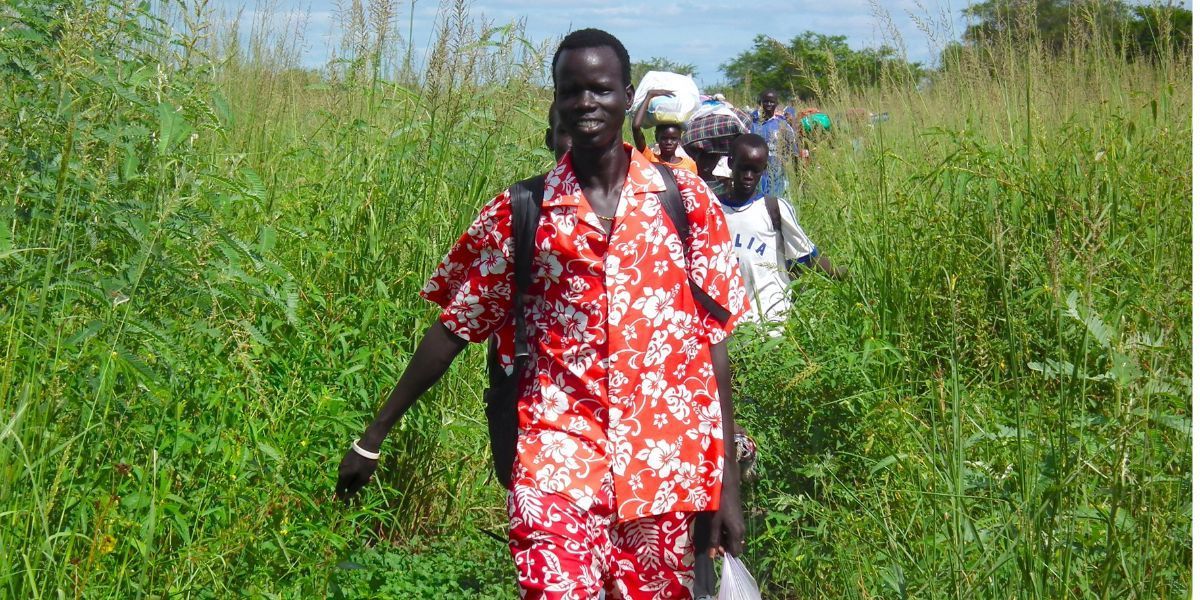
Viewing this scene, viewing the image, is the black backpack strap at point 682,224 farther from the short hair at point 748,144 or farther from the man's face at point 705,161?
the man's face at point 705,161

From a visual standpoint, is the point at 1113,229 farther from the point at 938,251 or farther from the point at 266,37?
the point at 266,37

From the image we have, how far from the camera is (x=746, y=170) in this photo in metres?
6.27

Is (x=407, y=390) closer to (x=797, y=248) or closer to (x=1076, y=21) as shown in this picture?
(x=797, y=248)

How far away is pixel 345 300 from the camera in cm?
476

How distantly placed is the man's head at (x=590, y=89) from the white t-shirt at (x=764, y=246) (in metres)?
2.74

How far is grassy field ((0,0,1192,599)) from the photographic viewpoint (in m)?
2.96

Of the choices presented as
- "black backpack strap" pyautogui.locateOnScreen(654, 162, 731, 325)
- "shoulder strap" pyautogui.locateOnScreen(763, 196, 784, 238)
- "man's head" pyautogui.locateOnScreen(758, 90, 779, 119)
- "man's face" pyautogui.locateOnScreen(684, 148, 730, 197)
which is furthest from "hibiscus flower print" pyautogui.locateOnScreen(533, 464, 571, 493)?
"man's head" pyautogui.locateOnScreen(758, 90, 779, 119)

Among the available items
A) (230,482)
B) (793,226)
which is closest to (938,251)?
(793,226)

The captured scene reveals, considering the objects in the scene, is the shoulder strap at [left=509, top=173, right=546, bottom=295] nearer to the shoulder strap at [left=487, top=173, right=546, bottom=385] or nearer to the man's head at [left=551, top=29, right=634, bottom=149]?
the shoulder strap at [left=487, top=173, right=546, bottom=385]

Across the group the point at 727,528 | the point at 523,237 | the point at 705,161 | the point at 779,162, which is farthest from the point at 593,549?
the point at 779,162

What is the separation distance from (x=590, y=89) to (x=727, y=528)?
1044 mm

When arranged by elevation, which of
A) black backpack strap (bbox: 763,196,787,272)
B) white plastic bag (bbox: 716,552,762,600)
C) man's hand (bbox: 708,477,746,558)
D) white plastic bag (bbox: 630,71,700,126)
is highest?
white plastic bag (bbox: 630,71,700,126)

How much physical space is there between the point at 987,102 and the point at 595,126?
13.9 ft

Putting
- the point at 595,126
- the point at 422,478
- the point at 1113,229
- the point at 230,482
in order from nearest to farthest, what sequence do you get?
the point at 595,126 → the point at 230,482 → the point at 422,478 → the point at 1113,229
